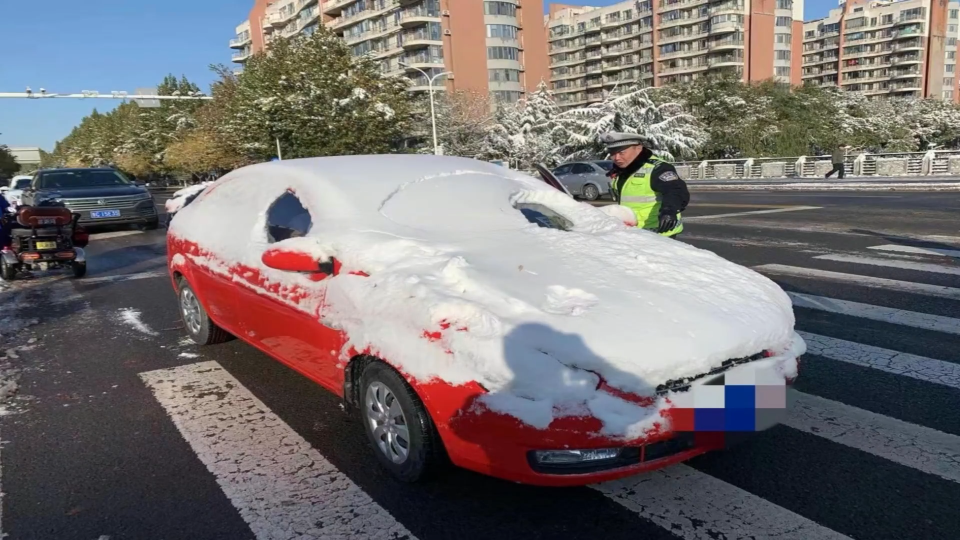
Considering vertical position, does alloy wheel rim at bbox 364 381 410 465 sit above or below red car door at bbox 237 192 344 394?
below

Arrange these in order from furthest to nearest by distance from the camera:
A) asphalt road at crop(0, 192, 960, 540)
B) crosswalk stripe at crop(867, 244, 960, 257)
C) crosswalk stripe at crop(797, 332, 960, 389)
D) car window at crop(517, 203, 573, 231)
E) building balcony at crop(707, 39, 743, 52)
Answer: building balcony at crop(707, 39, 743, 52) < crosswalk stripe at crop(867, 244, 960, 257) < car window at crop(517, 203, 573, 231) < crosswalk stripe at crop(797, 332, 960, 389) < asphalt road at crop(0, 192, 960, 540)

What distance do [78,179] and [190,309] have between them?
40.1 feet

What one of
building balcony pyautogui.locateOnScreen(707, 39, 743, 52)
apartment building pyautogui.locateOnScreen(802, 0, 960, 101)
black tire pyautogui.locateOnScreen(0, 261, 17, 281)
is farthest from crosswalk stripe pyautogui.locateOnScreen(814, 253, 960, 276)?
apartment building pyautogui.locateOnScreen(802, 0, 960, 101)

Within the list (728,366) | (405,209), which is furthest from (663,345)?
(405,209)

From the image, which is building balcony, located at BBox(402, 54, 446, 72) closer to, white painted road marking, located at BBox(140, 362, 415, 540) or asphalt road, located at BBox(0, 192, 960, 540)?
asphalt road, located at BBox(0, 192, 960, 540)

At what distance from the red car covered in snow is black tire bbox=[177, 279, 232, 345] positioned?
101 centimetres

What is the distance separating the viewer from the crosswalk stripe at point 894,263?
7.78 metres

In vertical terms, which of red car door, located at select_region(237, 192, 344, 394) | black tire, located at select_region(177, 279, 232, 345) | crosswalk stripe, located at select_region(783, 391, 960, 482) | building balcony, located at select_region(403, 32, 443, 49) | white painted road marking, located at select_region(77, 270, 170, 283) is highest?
building balcony, located at select_region(403, 32, 443, 49)

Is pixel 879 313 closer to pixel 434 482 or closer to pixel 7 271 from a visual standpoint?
pixel 434 482

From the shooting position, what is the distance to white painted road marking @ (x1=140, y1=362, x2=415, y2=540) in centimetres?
285

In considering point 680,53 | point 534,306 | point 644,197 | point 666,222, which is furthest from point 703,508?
point 680,53

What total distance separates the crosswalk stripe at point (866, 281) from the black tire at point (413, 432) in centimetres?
582

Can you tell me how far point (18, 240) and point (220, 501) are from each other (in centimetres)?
776

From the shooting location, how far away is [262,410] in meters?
4.16
